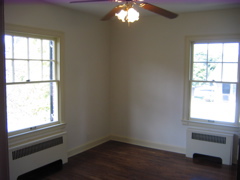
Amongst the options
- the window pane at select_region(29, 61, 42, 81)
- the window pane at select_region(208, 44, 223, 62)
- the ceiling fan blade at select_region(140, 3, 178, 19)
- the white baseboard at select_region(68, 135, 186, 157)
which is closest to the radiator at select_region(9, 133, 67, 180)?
the white baseboard at select_region(68, 135, 186, 157)

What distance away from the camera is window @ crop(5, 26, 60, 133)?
11.5 ft

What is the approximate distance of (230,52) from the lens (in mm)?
4328

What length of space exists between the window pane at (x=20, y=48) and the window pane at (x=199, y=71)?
3130 millimetres

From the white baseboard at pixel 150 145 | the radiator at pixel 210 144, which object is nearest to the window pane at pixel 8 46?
the white baseboard at pixel 150 145

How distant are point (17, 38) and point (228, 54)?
3.66 metres

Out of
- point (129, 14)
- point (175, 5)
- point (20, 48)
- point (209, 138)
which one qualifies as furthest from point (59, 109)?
point (209, 138)

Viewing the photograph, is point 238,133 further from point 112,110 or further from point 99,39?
point 99,39

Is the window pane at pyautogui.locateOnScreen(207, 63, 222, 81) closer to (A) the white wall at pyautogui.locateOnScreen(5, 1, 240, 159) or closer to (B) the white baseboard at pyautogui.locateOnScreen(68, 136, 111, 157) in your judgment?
(A) the white wall at pyautogui.locateOnScreen(5, 1, 240, 159)

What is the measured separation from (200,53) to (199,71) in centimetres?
35

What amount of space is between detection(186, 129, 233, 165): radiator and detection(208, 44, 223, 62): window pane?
139cm

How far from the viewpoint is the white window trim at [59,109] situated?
3455mm

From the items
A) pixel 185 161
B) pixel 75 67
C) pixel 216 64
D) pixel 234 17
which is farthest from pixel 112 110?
pixel 234 17

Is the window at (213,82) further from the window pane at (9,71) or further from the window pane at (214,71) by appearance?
the window pane at (9,71)

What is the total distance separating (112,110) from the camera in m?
5.63
